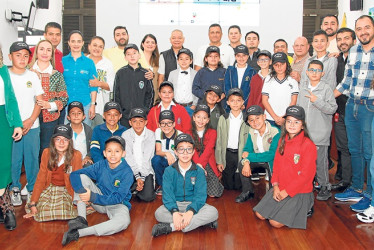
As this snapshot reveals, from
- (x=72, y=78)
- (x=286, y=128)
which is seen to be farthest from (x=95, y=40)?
(x=286, y=128)

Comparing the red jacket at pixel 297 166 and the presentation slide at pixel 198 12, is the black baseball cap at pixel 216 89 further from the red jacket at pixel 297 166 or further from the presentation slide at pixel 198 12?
the presentation slide at pixel 198 12

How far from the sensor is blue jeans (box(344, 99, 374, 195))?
132 inches

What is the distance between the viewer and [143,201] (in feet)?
11.9

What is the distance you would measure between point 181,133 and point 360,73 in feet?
5.37

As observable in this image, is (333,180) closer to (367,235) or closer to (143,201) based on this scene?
(367,235)

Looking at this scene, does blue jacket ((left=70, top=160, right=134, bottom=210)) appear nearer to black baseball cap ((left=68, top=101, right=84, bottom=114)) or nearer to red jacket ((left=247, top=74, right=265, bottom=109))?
black baseball cap ((left=68, top=101, right=84, bottom=114))

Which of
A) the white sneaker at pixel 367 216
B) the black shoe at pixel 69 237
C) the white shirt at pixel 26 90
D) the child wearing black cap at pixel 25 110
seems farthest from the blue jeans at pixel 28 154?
the white sneaker at pixel 367 216

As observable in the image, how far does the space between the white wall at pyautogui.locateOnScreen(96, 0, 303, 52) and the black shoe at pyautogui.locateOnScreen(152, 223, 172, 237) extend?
450 centimetres

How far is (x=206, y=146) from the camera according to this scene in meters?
3.78

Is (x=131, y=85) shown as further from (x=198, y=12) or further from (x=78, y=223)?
(x=198, y=12)

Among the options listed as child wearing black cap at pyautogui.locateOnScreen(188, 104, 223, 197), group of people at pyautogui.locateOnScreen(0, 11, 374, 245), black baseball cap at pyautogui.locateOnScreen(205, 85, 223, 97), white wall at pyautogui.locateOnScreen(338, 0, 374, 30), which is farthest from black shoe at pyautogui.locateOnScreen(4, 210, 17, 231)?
white wall at pyautogui.locateOnScreen(338, 0, 374, 30)

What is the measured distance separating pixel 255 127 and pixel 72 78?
1.88 meters

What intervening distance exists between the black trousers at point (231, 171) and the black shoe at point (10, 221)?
2.00 meters

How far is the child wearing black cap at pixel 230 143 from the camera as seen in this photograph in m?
3.90
